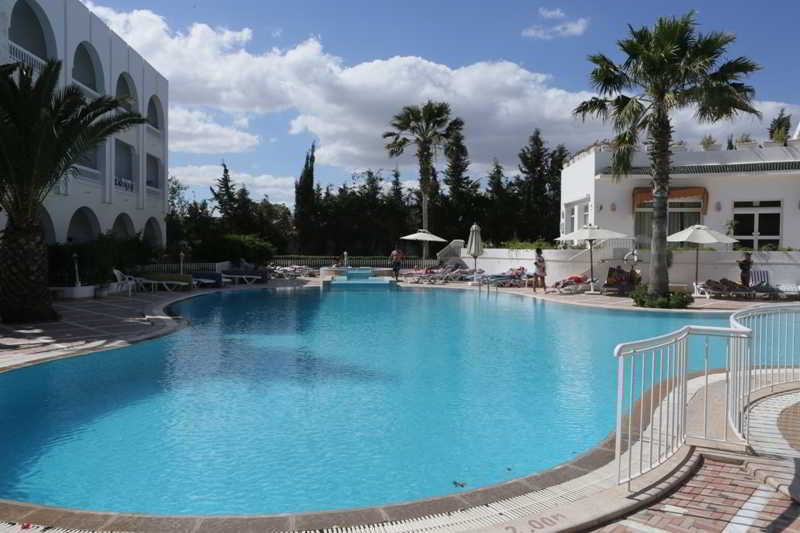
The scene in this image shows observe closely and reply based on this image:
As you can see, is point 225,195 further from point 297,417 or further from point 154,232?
point 297,417

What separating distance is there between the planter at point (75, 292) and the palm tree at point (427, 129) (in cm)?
1783

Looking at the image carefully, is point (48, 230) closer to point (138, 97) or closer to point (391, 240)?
point (138, 97)

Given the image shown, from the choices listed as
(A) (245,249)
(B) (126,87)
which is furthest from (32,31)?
(A) (245,249)

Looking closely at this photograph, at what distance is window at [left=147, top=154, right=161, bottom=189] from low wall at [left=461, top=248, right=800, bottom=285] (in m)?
19.9

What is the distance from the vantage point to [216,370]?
9.39 metres

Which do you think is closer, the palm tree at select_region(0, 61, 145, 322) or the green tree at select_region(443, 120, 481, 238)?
the palm tree at select_region(0, 61, 145, 322)

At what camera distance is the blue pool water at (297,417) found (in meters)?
5.12

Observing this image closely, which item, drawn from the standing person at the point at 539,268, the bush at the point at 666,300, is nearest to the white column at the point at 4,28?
the standing person at the point at 539,268

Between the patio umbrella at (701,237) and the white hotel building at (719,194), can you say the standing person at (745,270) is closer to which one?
the patio umbrella at (701,237)

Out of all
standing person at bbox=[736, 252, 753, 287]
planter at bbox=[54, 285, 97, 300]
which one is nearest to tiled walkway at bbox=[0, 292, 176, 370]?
planter at bbox=[54, 285, 97, 300]

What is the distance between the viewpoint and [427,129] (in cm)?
3134

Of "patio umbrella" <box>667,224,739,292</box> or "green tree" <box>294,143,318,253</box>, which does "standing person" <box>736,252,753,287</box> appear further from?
"green tree" <box>294,143,318,253</box>

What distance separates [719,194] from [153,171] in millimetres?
28286

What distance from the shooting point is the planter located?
1766 cm
